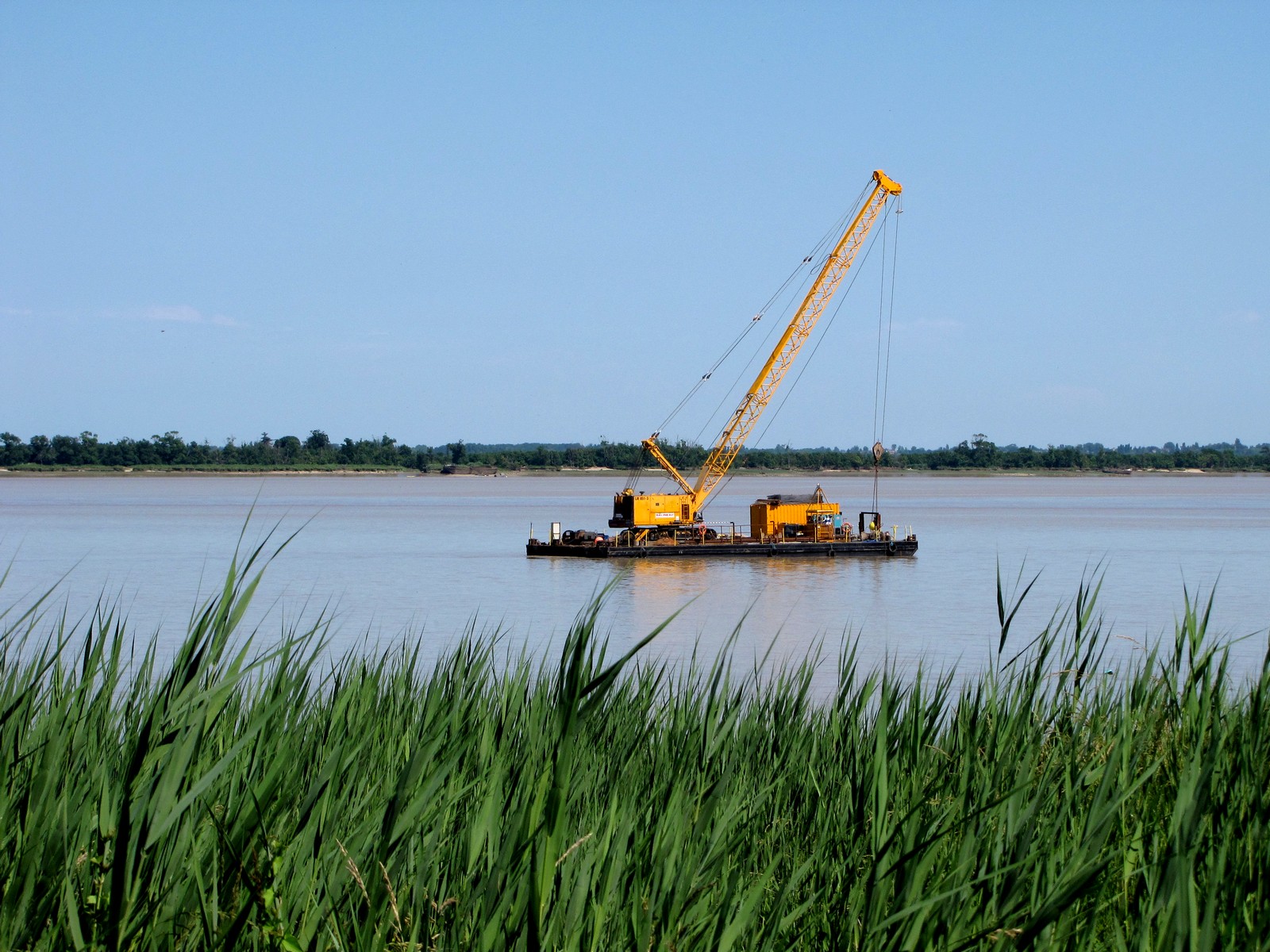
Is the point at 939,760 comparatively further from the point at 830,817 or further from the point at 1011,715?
the point at 830,817

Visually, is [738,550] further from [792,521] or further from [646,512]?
[646,512]

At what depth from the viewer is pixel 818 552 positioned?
178 ft

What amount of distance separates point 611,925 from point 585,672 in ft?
3.03

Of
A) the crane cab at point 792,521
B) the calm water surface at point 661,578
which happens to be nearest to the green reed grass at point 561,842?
the calm water surface at point 661,578

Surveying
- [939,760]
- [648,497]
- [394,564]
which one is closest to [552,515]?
[648,497]

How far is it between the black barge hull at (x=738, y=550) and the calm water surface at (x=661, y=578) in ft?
4.38

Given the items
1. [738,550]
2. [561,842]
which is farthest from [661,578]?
[561,842]

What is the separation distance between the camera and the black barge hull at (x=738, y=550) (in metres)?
53.8

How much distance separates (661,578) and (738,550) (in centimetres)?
905

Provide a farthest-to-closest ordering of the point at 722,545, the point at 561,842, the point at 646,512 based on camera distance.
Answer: the point at 646,512 < the point at 722,545 < the point at 561,842

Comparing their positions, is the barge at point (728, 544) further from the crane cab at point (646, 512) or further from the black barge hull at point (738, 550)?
the crane cab at point (646, 512)

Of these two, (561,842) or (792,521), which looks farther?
(792,521)

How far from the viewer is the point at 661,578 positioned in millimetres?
45875

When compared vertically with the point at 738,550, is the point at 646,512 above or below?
above
